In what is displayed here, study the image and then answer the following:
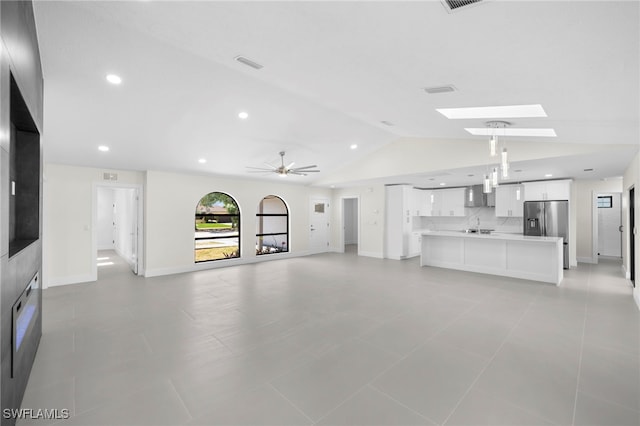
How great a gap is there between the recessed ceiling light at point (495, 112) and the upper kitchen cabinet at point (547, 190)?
5.31 metres

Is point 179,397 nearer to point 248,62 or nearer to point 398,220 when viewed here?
point 248,62

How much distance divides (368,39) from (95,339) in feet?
13.1

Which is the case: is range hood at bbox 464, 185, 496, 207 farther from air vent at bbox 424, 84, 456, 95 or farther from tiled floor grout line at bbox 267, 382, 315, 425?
tiled floor grout line at bbox 267, 382, 315, 425

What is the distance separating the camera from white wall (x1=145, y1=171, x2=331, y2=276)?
645cm

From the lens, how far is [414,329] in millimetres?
3453

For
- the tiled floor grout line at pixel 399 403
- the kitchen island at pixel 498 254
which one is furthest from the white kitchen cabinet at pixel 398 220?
the tiled floor grout line at pixel 399 403

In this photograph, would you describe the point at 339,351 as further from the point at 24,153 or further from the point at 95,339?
the point at 24,153

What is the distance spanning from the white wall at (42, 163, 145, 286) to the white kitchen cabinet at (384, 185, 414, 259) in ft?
24.3

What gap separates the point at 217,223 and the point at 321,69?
6150 millimetres

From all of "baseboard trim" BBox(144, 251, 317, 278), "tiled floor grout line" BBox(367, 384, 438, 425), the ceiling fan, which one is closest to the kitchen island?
the ceiling fan

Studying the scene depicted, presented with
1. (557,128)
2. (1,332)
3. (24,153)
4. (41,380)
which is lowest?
→ (41,380)

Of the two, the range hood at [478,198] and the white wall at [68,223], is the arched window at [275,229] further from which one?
the range hood at [478,198]

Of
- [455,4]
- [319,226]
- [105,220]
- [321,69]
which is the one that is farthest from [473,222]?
[105,220]

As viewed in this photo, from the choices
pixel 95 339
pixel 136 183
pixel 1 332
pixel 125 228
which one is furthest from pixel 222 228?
pixel 1 332
